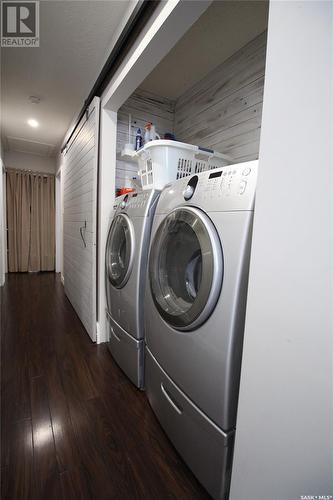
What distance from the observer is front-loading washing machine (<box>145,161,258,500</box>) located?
73 cm

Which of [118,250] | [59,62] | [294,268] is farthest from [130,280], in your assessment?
[59,62]

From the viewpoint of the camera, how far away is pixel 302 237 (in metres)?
0.51

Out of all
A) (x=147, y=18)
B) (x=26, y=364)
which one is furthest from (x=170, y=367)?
(x=147, y=18)

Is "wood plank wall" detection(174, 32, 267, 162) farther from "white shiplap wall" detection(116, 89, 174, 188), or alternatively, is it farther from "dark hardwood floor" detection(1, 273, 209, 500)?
"dark hardwood floor" detection(1, 273, 209, 500)

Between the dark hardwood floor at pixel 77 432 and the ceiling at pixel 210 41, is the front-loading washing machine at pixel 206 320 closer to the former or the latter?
the dark hardwood floor at pixel 77 432

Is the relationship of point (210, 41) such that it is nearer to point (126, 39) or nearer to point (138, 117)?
point (126, 39)

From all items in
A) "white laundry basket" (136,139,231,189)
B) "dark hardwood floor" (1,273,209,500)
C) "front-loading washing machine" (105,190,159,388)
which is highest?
"white laundry basket" (136,139,231,189)

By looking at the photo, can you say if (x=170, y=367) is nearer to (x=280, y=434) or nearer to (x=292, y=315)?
(x=280, y=434)

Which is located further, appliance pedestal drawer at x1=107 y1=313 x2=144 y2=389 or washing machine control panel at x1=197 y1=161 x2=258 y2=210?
appliance pedestal drawer at x1=107 y1=313 x2=144 y2=389

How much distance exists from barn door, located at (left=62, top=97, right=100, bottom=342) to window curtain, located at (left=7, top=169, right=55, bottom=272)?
215 centimetres

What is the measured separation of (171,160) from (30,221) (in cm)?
421

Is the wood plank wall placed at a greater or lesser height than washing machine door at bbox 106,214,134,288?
greater

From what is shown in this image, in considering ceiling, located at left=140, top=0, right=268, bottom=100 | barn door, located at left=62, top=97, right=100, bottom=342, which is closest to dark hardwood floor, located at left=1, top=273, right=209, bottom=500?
barn door, located at left=62, top=97, right=100, bottom=342

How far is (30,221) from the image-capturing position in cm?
450
